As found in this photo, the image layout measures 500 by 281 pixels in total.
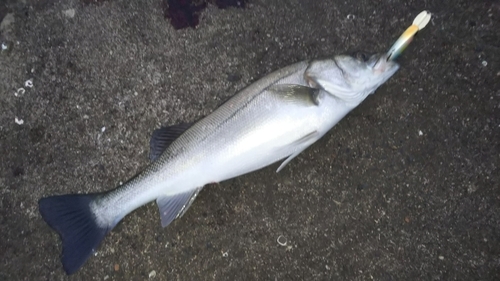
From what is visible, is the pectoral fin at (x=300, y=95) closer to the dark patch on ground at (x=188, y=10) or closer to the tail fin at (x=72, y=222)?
the dark patch on ground at (x=188, y=10)

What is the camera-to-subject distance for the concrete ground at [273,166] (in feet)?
9.54

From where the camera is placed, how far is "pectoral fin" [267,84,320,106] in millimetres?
2621

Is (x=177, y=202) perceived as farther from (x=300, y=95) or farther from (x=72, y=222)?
(x=300, y=95)

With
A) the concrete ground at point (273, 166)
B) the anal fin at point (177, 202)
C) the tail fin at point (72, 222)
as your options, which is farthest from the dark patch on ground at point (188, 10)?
the tail fin at point (72, 222)

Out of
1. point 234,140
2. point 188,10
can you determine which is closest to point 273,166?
point 234,140

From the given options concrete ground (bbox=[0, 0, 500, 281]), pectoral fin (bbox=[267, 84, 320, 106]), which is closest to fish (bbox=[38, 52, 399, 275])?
pectoral fin (bbox=[267, 84, 320, 106])

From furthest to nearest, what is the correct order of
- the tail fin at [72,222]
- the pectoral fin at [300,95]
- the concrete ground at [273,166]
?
the concrete ground at [273,166]
the tail fin at [72,222]
the pectoral fin at [300,95]

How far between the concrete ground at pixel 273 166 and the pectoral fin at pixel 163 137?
0.28 metres

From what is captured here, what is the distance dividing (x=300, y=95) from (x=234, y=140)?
1.65 ft

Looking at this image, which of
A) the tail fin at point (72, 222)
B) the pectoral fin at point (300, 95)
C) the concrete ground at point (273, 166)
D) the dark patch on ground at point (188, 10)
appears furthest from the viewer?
the dark patch on ground at point (188, 10)

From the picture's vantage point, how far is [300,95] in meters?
2.62

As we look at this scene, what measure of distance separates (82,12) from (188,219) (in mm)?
1758

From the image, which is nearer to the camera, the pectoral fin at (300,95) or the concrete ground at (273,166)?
the pectoral fin at (300,95)

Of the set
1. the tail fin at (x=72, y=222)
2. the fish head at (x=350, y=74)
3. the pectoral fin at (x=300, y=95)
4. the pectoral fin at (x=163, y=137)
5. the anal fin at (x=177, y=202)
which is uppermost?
the fish head at (x=350, y=74)
